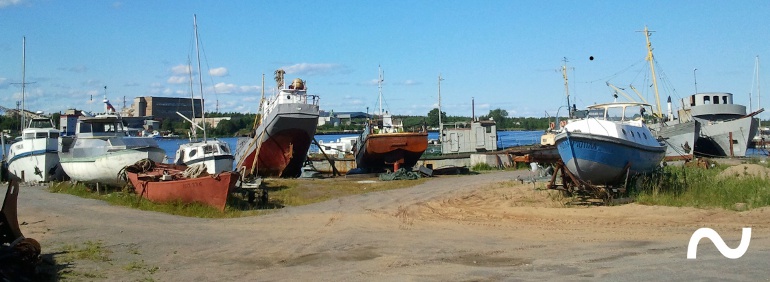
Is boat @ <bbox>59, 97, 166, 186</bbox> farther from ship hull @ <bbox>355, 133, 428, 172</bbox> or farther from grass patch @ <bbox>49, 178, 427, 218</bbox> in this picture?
ship hull @ <bbox>355, 133, 428, 172</bbox>

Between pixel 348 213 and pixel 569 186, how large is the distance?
618 cm

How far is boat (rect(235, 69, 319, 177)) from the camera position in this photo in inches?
1137

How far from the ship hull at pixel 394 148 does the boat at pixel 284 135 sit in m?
2.80

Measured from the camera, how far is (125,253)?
10.8 metres

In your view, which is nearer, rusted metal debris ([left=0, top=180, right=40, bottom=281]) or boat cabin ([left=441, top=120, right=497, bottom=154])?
rusted metal debris ([left=0, top=180, right=40, bottom=281])

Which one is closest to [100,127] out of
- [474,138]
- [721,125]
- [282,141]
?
[282,141]

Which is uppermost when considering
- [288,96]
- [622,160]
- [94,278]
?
[288,96]

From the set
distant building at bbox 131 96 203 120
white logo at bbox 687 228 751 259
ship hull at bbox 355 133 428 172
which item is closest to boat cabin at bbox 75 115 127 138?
ship hull at bbox 355 133 428 172

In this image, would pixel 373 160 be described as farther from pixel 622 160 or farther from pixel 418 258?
pixel 418 258

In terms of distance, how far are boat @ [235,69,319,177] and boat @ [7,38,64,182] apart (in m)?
8.03

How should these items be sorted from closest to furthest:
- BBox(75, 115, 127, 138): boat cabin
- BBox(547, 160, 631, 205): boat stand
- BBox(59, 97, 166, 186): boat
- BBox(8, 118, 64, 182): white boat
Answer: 1. BBox(547, 160, 631, 205): boat stand
2. BBox(59, 97, 166, 186): boat
3. BBox(75, 115, 127, 138): boat cabin
4. BBox(8, 118, 64, 182): white boat

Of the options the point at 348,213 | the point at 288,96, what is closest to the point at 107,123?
the point at 288,96

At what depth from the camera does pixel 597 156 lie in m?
16.6

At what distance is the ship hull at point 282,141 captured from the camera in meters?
28.8
